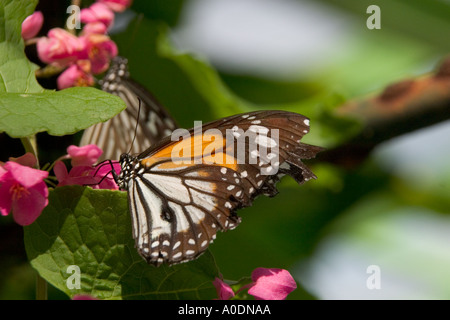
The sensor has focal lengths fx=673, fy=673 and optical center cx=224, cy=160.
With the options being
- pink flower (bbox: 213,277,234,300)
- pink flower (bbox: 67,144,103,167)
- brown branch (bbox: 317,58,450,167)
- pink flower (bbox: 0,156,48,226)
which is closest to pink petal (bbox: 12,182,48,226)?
pink flower (bbox: 0,156,48,226)

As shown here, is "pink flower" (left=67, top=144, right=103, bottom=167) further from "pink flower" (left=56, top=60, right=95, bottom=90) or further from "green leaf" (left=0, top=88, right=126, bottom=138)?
"pink flower" (left=56, top=60, right=95, bottom=90)

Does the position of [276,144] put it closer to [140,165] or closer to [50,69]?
[140,165]

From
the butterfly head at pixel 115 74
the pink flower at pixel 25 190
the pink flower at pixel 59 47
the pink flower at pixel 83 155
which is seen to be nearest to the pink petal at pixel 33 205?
the pink flower at pixel 25 190

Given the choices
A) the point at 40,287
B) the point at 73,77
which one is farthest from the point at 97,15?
the point at 40,287

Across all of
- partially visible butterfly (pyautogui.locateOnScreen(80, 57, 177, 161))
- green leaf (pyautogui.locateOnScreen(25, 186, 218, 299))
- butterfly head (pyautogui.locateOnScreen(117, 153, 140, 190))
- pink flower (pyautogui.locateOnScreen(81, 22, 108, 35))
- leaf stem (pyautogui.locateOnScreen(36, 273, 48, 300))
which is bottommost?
leaf stem (pyautogui.locateOnScreen(36, 273, 48, 300))

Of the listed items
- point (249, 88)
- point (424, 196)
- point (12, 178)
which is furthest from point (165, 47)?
point (424, 196)

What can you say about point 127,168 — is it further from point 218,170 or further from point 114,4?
point 114,4
